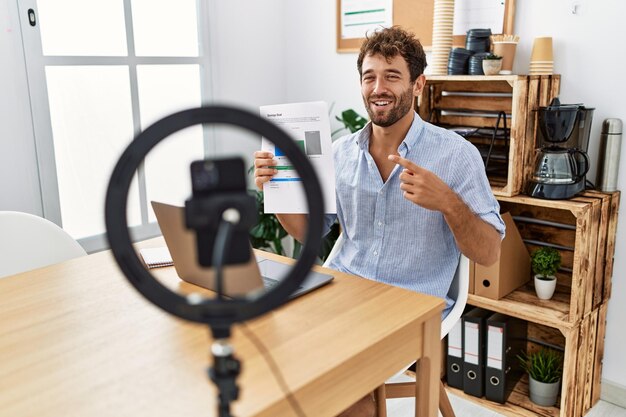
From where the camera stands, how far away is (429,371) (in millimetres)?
1244

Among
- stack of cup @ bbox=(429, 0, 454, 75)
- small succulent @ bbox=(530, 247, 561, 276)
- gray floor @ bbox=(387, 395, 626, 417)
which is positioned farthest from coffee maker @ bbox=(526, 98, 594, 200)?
gray floor @ bbox=(387, 395, 626, 417)

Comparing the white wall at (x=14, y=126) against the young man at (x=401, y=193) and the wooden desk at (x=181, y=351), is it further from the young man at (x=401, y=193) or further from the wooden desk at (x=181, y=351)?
the young man at (x=401, y=193)

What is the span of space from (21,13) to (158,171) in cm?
93

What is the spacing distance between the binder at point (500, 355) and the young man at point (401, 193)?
2.26 ft

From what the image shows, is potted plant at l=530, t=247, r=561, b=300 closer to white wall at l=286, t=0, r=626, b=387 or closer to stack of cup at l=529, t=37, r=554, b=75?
white wall at l=286, t=0, r=626, b=387

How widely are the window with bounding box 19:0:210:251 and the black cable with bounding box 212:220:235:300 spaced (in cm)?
192

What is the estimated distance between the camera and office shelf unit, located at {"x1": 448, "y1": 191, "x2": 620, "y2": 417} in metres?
2.02

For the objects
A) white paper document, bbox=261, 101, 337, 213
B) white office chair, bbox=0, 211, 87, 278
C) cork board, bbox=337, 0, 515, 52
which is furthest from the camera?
cork board, bbox=337, 0, 515, 52

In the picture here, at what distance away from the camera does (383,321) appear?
3.71 ft

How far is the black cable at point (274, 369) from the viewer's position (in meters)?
0.87

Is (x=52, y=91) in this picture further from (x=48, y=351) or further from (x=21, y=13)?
(x=48, y=351)

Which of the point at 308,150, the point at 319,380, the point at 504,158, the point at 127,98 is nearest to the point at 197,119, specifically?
the point at 319,380

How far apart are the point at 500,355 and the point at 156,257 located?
1462 millimetres

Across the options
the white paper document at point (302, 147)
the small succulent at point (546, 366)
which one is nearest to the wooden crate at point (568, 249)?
the small succulent at point (546, 366)
